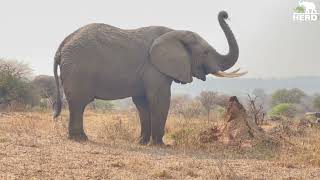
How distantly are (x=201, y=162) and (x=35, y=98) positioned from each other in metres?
23.8

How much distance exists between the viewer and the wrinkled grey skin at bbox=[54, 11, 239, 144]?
36.6 feet

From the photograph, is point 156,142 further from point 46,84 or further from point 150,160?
point 46,84

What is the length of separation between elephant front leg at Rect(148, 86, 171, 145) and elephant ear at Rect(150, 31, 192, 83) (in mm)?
536

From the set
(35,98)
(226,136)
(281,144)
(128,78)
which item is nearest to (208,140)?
(226,136)

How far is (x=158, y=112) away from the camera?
1125cm

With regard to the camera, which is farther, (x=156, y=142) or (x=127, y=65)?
(x=127, y=65)

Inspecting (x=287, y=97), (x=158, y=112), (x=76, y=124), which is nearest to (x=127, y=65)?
(x=158, y=112)

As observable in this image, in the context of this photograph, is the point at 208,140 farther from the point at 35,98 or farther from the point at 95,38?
the point at 35,98

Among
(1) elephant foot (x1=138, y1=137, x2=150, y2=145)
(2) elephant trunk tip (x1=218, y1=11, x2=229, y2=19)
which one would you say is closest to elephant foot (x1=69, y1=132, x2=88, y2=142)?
(1) elephant foot (x1=138, y1=137, x2=150, y2=145)

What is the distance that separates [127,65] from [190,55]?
1.70 meters

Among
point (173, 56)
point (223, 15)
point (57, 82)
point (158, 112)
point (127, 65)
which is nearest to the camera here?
point (158, 112)

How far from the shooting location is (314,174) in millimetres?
7734

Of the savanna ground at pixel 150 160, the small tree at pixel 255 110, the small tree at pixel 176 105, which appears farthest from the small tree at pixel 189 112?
the savanna ground at pixel 150 160

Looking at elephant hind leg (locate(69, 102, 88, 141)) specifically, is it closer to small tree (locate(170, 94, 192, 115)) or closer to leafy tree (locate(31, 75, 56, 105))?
small tree (locate(170, 94, 192, 115))
